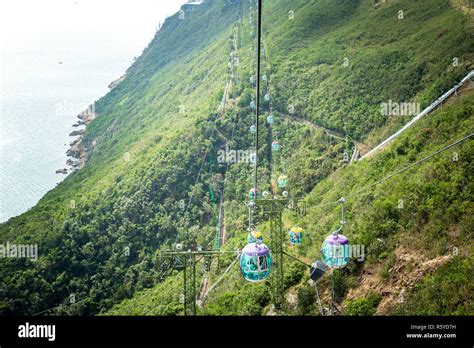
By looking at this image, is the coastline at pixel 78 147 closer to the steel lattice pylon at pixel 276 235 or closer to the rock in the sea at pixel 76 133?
the rock in the sea at pixel 76 133

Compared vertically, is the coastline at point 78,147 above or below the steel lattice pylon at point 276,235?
above

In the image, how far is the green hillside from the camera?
32.6ft

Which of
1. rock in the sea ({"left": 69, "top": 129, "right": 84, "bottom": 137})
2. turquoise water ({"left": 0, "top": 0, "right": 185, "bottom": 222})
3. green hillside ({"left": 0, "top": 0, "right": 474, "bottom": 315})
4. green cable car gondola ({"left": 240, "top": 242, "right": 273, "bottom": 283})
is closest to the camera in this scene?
green cable car gondola ({"left": 240, "top": 242, "right": 273, "bottom": 283})

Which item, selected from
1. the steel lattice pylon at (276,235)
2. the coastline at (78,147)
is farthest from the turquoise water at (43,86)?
the steel lattice pylon at (276,235)

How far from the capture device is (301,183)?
69.9 feet

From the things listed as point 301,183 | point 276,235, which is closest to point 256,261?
point 276,235

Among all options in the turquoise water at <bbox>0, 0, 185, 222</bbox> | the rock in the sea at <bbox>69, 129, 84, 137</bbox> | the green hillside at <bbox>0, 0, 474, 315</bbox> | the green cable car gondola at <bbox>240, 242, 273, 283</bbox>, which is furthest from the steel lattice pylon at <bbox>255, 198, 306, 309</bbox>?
the rock in the sea at <bbox>69, 129, 84, 137</bbox>

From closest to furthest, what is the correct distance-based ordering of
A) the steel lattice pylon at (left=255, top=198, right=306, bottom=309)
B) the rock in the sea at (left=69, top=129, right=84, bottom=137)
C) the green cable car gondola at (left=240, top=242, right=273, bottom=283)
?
1. the green cable car gondola at (left=240, top=242, right=273, bottom=283)
2. the steel lattice pylon at (left=255, top=198, right=306, bottom=309)
3. the rock in the sea at (left=69, top=129, right=84, bottom=137)

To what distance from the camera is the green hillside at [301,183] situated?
9938 mm

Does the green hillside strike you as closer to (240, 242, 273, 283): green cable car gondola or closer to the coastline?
(240, 242, 273, 283): green cable car gondola

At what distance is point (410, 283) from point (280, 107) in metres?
21.4

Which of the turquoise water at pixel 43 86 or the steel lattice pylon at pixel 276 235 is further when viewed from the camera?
the turquoise water at pixel 43 86

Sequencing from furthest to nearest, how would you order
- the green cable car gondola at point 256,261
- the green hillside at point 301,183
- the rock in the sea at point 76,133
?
the rock in the sea at point 76,133
the green hillside at point 301,183
the green cable car gondola at point 256,261
